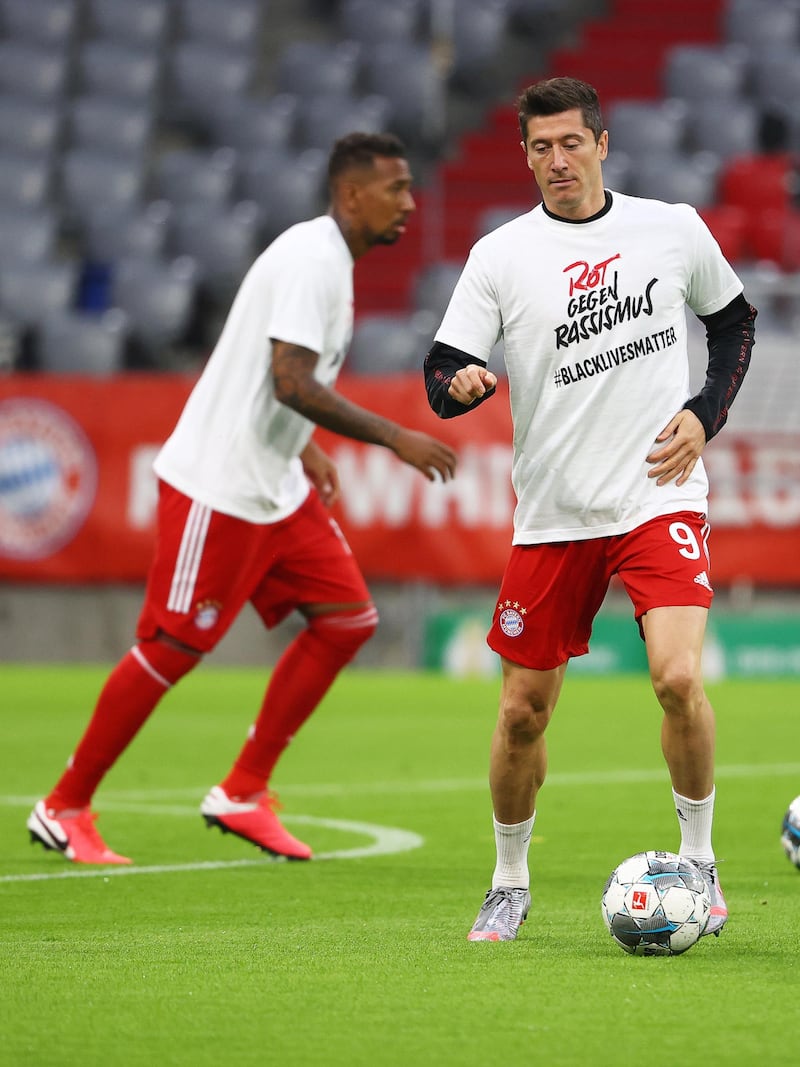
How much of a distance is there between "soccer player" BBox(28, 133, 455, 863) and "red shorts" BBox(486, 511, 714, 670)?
1.42m

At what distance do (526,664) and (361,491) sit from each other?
11041mm

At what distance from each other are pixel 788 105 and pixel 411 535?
7671 mm

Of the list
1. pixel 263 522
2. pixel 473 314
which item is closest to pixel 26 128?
pixel 263 522

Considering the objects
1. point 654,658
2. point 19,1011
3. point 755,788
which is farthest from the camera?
point 755,788

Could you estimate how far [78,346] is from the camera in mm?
17156

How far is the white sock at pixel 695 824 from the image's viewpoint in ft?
17.0

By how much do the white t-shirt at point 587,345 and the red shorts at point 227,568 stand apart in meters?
1.86

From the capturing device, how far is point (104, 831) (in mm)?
7543

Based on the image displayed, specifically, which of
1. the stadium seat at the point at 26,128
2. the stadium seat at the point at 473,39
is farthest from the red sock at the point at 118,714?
the stadium seat at the point at 473,39

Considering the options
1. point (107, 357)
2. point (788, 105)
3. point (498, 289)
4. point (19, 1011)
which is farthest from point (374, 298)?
point (19, 1011)

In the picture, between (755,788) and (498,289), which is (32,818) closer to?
(498,289)

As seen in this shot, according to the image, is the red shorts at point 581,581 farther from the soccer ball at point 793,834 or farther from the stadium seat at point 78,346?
the stadium seat at point 78,346

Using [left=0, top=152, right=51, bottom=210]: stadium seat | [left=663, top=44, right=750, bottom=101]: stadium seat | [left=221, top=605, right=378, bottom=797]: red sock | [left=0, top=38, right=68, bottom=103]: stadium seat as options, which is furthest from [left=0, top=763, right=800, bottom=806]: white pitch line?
[left=0, top=38, right=68, bottom=103]: stadium seat

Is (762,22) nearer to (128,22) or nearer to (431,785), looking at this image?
(128,22)
